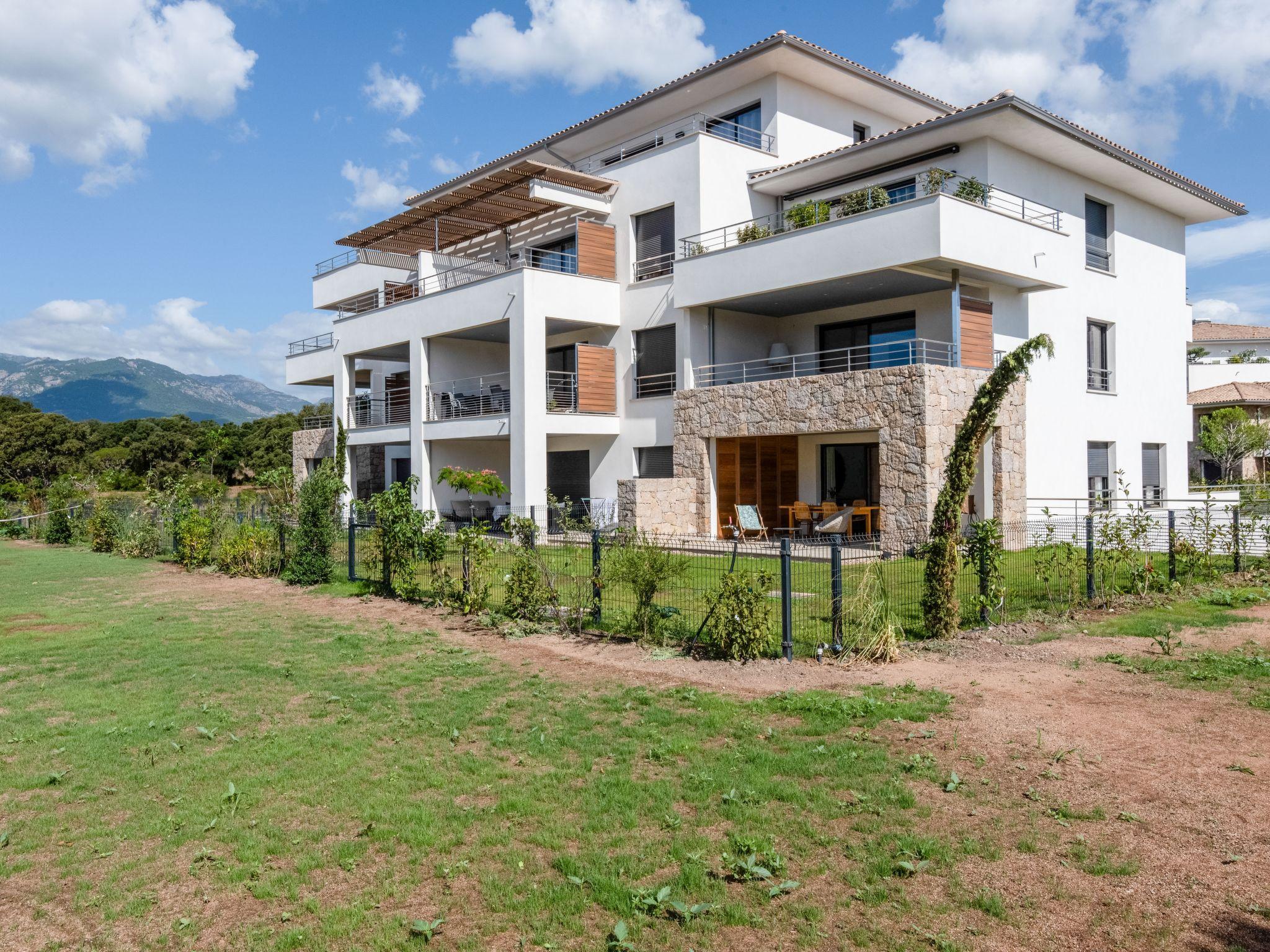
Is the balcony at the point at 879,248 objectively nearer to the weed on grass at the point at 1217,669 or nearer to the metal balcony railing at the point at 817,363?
the metal balcony railing at the point at 817,363

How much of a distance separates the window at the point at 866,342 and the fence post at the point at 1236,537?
725 cm

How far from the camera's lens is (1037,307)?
2147 cm

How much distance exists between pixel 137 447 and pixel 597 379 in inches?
2131

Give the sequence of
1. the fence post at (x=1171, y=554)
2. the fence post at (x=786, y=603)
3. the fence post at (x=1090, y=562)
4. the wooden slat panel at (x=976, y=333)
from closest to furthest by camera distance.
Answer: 1. the fence post at (x=786, y=603)
2. the fence post at (x=1090, y=562)
3. the fence post at (x=1171, y=554)
4. the wooden slat panel at (x=976, y=333)

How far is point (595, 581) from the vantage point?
1148 cm

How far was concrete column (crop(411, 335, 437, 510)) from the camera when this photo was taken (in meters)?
27.4

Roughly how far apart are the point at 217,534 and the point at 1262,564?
20.3 meters

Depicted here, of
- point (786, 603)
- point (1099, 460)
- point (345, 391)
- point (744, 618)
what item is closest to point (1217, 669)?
point (786, 603)

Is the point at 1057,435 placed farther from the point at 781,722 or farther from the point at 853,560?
the point at 781,722

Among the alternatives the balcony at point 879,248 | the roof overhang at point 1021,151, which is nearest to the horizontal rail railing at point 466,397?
the balcony at point 879,248

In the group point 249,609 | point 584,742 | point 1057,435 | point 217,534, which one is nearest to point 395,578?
point 249,609

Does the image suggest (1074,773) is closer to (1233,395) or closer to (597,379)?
(597,379)

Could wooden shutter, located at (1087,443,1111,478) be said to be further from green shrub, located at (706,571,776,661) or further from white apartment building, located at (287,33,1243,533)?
green shrub, located at (706,571,776,661)

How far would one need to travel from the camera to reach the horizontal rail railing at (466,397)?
1041 inches
